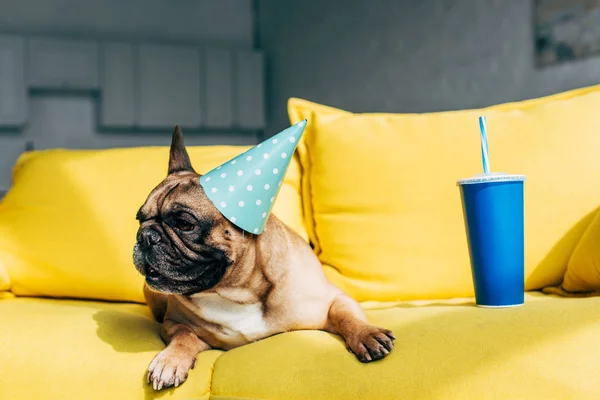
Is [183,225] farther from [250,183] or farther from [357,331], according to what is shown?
[357,331]

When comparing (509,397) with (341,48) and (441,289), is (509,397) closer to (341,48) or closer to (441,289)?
(441,289)

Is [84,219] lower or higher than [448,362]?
higher

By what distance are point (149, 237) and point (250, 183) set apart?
0.19m

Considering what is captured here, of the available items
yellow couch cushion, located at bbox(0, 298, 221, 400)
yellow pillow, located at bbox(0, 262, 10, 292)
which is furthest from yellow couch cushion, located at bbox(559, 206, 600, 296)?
yellow pillow, located at bbox(0, 262, 10, 292)

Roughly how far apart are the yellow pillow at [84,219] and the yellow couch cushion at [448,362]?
50 cm

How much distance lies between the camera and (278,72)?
2.48m

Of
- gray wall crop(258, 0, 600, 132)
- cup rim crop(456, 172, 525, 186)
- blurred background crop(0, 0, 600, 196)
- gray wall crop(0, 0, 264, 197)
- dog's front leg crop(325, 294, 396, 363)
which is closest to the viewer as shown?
dog's front leg crop(325, 294, 396, 363)

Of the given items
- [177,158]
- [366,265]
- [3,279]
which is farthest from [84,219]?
[366,265]

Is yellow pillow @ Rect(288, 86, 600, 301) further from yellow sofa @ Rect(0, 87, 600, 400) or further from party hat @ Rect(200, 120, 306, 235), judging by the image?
party hat @ Rect(200, 120, 306, 235)

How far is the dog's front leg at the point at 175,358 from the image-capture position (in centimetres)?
93

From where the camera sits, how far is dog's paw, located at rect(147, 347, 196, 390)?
931 mm

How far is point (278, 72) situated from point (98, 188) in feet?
3.93

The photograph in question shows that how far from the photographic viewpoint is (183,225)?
1005 millimetres

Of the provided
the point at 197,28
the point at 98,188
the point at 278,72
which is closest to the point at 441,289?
the point at 98,188
